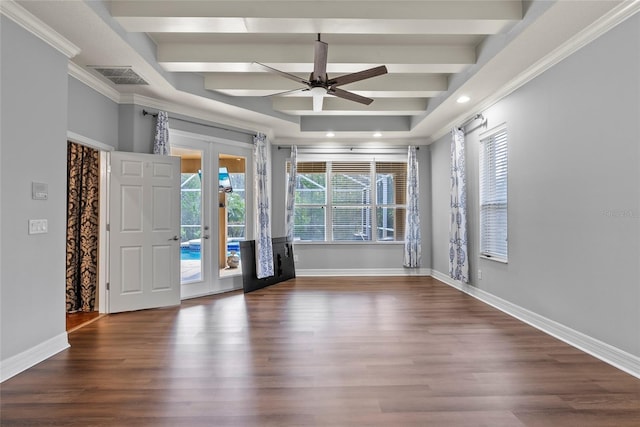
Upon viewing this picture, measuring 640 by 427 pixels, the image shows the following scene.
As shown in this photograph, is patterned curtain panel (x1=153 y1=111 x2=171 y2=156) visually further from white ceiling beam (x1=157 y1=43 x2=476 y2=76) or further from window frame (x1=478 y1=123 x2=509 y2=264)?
window frame (x1=478 y1=123 x2=509 y2=264)

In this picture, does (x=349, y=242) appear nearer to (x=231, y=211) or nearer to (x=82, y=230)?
(x=231, y=211)

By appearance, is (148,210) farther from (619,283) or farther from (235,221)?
(619,283)

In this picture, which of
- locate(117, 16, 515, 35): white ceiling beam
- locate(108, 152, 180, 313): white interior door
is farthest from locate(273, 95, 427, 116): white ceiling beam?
locate(117, 16, 515, 35): white ceiling beam

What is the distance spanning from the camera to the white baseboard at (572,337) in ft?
9.23

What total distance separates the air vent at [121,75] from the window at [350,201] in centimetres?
365

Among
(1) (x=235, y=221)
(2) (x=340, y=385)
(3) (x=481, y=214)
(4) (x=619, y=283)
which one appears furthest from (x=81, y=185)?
(4) (x=619, y=283)

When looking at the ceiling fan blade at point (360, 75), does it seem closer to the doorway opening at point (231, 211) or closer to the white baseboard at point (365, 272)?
the doorway opening at point (231, 211)

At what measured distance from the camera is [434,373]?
2783mm

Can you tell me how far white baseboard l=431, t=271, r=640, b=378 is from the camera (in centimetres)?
281

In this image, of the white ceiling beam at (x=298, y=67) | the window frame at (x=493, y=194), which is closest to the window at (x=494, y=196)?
the window frame at (x=493, y=194)

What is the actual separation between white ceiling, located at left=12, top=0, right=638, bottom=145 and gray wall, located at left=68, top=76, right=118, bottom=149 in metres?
0.18

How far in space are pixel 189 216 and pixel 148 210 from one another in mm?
748

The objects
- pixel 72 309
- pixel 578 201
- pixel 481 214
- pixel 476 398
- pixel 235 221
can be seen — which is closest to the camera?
pixel 476 398

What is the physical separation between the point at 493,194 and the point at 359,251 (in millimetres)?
3071
